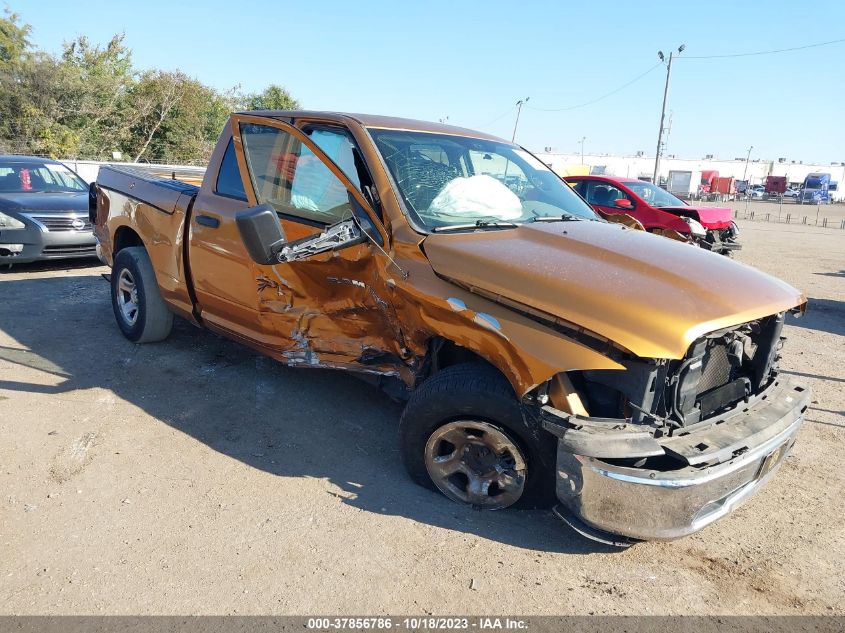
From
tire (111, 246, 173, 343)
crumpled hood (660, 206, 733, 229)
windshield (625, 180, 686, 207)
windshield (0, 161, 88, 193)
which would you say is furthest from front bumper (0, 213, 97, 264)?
crumpled hood (660, 206, 733, 229)

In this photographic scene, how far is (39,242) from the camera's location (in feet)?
27.3

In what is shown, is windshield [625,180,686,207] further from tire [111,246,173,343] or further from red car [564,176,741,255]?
tire [111,246,173,343]

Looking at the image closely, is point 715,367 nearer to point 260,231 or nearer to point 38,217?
point 260,231

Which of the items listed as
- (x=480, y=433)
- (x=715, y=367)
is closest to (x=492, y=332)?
(x=480, y=433)

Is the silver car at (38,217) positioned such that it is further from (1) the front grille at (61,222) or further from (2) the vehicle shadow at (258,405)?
(2) the vehicle shadow at (258,405)

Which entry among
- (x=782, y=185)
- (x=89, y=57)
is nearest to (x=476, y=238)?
(x=89, y=57)

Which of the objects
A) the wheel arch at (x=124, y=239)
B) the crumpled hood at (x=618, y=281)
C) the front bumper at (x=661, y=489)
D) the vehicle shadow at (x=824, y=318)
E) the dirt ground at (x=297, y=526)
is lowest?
the dirt ground at (x=297, y=526)

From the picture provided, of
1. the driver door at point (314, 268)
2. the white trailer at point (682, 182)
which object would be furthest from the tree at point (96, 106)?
the white trailer at point (682, 182)

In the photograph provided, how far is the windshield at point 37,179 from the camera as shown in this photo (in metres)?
9.17

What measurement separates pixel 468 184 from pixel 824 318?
21.8ft

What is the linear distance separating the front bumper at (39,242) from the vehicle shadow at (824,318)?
921 cm

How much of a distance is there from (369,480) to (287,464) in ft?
1.75

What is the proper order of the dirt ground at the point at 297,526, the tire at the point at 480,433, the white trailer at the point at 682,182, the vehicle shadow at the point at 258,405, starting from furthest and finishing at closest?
the white trailer at the point at 682,182 → the vehicle shadow at the point at 258,405 → the tire at the point at 480,433 → the dirt ground at the point at 297,526

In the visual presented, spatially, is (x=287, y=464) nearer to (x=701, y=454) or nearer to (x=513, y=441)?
(x=513, y=441)
